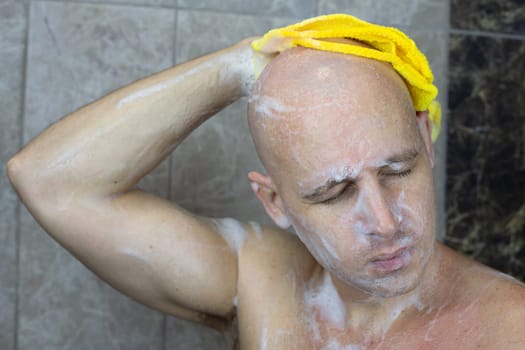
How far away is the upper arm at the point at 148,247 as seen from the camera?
3.27 feet

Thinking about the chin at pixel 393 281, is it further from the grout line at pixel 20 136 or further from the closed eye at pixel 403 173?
the grout line at pixel 20 136

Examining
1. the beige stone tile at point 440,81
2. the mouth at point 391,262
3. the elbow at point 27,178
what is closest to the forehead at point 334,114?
the mouth at point 391,262

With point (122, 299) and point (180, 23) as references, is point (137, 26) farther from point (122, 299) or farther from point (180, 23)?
point (122, 299)

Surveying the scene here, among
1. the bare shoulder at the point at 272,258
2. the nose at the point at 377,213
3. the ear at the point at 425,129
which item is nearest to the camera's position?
the nose at the point at 377,213

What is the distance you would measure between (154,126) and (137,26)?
52 cm

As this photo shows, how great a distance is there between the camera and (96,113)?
1012 mm

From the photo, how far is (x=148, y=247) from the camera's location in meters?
1.01

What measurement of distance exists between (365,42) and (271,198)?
0.27 metres

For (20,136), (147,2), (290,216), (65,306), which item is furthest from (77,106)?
(290,216)

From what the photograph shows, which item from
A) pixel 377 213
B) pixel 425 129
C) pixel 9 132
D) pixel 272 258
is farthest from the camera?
pixel 9 132

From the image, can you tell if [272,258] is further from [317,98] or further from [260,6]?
[260,6]

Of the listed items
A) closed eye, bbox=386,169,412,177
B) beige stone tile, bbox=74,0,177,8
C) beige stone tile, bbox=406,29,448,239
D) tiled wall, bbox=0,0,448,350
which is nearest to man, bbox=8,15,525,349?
closed eye, bbox=386,169,412,177

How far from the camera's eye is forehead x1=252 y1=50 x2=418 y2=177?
842mm

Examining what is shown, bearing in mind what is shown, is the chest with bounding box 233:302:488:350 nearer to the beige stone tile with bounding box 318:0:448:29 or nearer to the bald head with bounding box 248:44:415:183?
the bald head with bounding box 248:44:415:183
